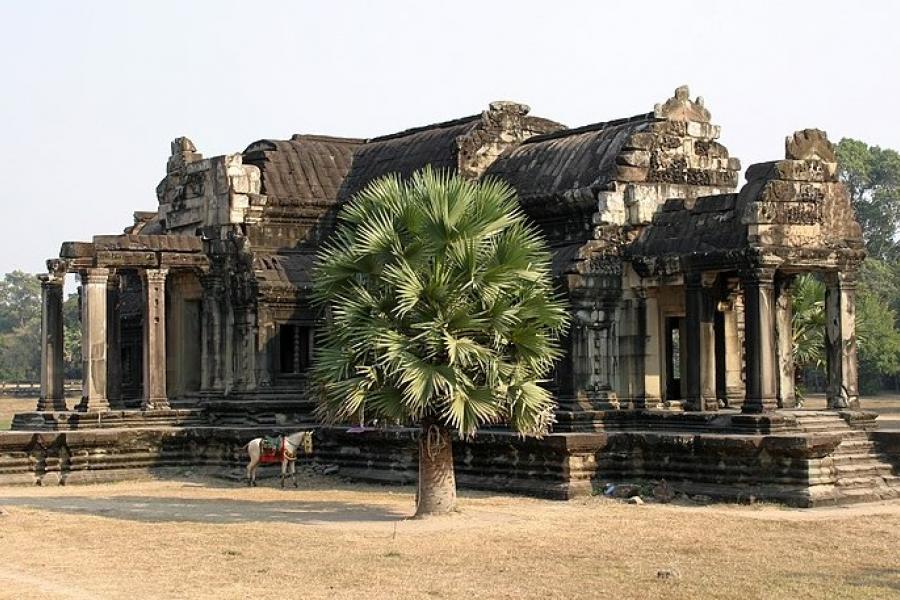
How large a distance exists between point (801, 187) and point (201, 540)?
10.5 metres

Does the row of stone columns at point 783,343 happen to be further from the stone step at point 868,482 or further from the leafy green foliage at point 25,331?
the leafy green foliage at point 25,331

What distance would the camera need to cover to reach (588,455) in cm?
2233

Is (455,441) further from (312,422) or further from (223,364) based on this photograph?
(223,364)

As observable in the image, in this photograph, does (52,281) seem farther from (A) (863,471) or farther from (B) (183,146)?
(A) (863,471)

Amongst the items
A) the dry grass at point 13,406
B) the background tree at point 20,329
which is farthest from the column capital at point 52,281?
the background tree at point 20,329

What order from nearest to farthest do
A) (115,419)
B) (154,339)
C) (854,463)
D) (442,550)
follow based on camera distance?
1. (442,550)
2. (854,463)
3. (115,419)
4. (154,339)

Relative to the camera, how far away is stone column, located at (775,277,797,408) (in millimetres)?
23484

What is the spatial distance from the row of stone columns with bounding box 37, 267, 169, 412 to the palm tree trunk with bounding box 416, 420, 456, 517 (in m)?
9.31

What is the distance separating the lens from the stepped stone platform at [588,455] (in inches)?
825

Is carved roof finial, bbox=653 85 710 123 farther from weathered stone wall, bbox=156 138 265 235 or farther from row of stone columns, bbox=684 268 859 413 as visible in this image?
weathered stone wall, bbox=156 138 265 235

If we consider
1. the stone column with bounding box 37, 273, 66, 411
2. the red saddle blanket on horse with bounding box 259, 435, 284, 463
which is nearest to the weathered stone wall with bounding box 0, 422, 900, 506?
A: the red saddle blanket on horse with bounding box 259, 435, 284, 463

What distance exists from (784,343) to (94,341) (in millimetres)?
12105

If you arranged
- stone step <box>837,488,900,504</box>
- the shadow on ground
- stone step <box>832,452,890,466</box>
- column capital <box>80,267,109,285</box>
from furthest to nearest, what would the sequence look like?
column capital <box>80,267,109,285</box> → stone step <box>832,452,890,466</box> → stone step <box>837,488,900,504</box> → the shadow on ground

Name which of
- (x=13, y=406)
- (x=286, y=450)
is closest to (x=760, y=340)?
(x=286, y=450)
